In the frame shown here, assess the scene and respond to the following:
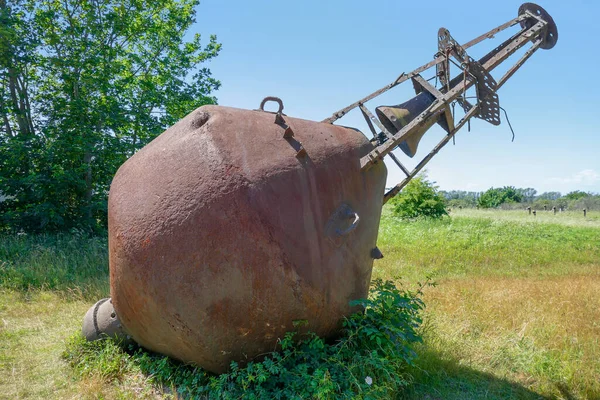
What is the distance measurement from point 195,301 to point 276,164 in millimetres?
1193

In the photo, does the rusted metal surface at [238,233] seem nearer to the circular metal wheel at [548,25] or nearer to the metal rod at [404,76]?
the metal rod at [404,76]

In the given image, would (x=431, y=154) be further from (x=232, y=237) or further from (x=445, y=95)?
(x=232, y=237)

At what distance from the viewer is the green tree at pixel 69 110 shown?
907cm

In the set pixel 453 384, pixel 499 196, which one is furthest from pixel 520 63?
pixel 499 196

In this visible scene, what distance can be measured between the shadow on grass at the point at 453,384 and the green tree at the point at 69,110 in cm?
806

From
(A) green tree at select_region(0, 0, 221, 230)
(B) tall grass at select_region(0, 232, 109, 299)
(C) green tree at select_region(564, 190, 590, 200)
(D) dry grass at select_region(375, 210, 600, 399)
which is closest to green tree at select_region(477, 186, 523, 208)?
(C) green tree at select_region(564, 190, 590, 200)

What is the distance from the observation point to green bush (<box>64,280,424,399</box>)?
310cm

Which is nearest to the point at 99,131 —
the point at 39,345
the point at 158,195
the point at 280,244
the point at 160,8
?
the point at 160,8

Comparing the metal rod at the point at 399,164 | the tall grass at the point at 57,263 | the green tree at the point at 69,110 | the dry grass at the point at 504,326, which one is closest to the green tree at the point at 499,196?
the dry grass at the point at 504,326

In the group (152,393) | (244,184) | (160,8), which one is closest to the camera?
(244,184)

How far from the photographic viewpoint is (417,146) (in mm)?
4297

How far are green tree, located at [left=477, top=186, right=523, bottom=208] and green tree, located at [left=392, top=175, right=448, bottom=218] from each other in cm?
3826

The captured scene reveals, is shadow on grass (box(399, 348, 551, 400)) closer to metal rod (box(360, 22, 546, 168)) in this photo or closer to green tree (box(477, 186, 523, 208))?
metal rod (box(360, 22, 546, 168))

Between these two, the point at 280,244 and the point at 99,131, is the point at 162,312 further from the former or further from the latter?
the point at 99,131
